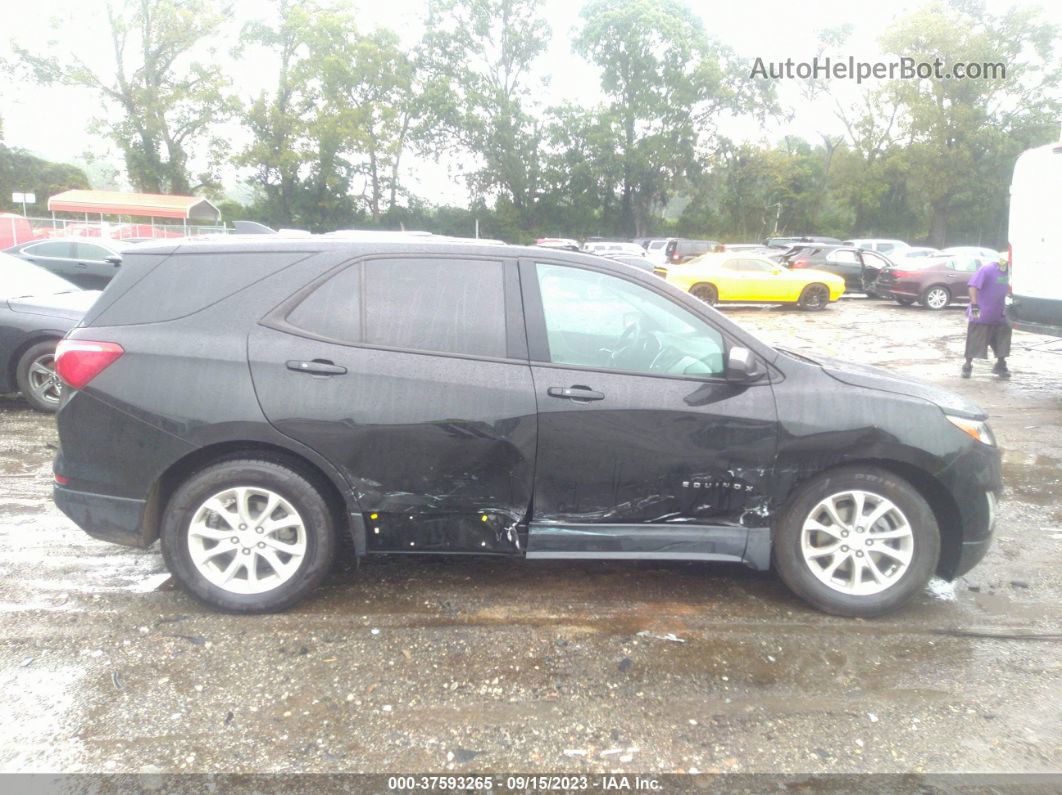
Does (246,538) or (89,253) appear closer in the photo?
(246,538)

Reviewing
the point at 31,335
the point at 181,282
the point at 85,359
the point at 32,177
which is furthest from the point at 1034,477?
the point at 32,177

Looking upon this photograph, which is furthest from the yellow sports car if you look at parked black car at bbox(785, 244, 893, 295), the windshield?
the windshield

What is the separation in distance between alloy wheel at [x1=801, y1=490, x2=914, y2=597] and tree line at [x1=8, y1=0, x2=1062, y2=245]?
128 ft

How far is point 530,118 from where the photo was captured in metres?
42.8

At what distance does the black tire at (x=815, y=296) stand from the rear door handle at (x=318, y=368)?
1869cm

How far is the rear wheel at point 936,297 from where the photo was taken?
66.5ft

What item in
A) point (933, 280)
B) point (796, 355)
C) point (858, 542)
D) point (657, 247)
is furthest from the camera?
point (657, 247)

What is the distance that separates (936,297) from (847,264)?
11.1 ft

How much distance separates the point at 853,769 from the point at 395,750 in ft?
5.19

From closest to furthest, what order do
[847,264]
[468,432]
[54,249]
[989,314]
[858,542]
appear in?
[468,432] → [858,542] → [989,314] → [54,249] → [847,264]

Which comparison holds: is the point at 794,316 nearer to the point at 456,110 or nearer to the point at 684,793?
the point at 684,793

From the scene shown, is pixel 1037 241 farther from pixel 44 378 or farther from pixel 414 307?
pixel 44 378

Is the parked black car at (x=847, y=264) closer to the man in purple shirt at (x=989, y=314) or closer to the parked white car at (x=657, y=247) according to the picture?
the parked white car at (x=657, y=247)

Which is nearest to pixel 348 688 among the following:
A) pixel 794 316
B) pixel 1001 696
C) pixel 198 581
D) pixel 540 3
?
pixel 198 581
